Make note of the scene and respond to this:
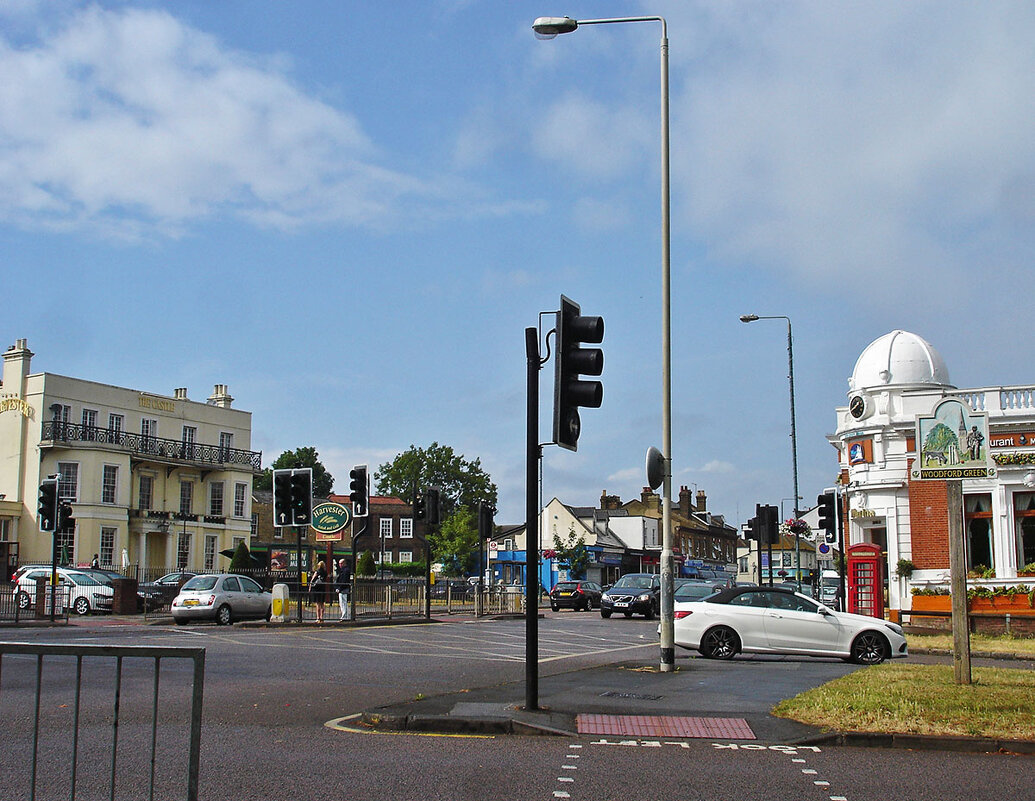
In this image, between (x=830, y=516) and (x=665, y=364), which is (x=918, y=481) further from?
(x=665, y=364)

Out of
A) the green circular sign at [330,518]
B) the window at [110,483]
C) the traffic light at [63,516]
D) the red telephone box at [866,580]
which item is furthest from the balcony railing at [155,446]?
the red telephone box at [866,580]

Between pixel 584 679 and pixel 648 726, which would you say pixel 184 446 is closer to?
pixel 584 679

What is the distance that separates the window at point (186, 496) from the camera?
195 feet

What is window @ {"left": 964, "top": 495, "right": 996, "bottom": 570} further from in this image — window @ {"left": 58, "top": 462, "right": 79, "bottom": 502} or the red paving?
window @ {"left": 58, "top": 462, "right": 79, "bottom": 502}

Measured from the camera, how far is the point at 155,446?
5769 centimetres

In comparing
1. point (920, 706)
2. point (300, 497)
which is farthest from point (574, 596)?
point (920, 706)

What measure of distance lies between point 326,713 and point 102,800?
13.9 ft

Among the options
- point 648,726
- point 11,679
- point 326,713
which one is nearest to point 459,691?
point 326,713

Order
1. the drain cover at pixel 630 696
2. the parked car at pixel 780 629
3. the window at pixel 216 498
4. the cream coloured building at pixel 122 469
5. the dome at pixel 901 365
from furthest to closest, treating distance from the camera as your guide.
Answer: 1. the window at pixel 216 498
2. the cream coloured building at pixel 122 469
3. the dome at pixel 901 365
4. the parked car at pixel 780 629
5. the drain cover at pixel 630 696

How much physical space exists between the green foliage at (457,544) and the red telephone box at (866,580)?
57066 mm

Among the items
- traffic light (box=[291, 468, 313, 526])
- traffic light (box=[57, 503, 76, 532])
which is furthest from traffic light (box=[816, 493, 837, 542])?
traffic light (box=[57, 503, 76, 532])

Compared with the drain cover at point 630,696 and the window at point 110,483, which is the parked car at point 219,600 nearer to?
→ the drain cover at point 630,696

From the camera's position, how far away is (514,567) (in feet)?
286

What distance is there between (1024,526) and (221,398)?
48466mm
